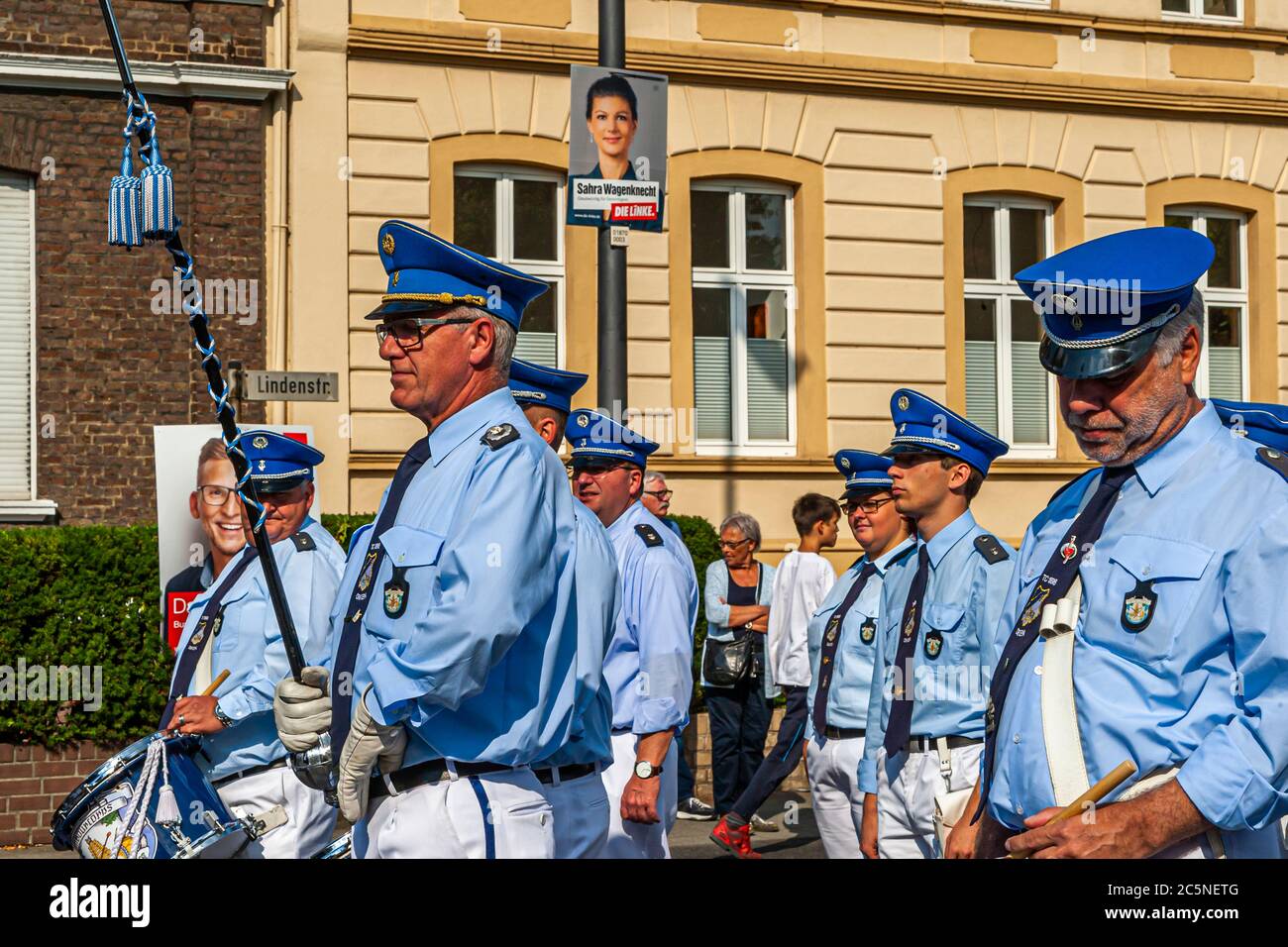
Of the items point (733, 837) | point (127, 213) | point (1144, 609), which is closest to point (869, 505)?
point (733, 837)

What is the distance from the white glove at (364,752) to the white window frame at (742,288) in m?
12.5

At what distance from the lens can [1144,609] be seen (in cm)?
364

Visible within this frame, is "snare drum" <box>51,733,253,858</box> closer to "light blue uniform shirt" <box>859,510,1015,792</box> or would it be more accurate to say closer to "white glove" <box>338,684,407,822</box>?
"white glove" <box>338,684,407,822</box>

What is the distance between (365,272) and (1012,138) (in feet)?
22.4

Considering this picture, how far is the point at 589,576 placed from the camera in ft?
15.4

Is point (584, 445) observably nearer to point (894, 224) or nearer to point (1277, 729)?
point (1277, 729)

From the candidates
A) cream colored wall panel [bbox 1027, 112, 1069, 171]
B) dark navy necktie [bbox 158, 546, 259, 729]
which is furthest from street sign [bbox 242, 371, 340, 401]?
cream colored wall panel [bbox 1027, 112, 1069, 171]

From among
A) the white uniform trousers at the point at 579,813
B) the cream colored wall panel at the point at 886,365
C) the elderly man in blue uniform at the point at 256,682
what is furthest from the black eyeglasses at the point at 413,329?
the cream colored wall panel at the point at 886,365

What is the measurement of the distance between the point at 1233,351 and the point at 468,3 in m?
9.08

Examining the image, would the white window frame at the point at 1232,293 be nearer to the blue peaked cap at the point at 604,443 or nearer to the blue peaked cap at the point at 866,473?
the blue peaked cap at the point at 866,473

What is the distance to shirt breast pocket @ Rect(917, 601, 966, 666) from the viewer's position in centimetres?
625

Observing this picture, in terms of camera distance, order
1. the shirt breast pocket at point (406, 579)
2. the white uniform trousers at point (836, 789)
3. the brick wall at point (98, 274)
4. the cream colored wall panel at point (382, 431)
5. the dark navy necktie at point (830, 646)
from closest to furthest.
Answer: the shirt breast pocket at point (406, 579)
the white uniform trousers at point (836, 789)
the dark navy necktie at point (830, 646)
the brick wall at point (98, 274)
the cream colored wall panel at point (382, 431)

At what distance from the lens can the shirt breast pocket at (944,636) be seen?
20.5 ft
